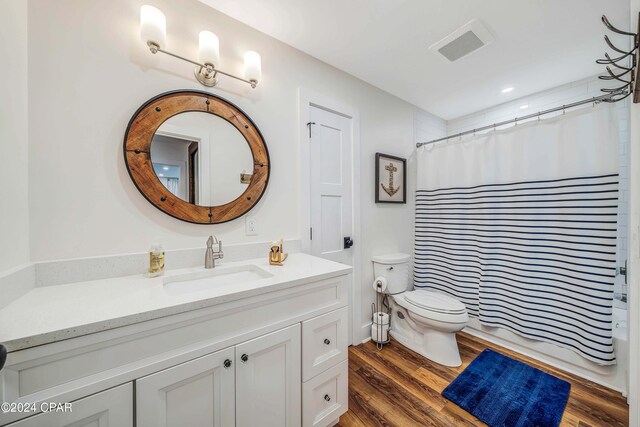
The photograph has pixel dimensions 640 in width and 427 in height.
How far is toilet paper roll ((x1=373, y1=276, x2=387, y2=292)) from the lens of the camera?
1988mm

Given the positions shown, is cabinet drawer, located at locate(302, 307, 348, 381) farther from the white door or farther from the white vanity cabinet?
the white door

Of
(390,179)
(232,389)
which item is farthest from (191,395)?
(390,179)

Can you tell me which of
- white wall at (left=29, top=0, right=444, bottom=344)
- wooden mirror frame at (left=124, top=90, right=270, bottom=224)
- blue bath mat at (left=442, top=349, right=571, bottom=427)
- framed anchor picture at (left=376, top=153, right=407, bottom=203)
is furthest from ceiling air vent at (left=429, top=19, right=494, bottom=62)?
blue bath mat at (left=442, top=349, right=571, bottom=427)

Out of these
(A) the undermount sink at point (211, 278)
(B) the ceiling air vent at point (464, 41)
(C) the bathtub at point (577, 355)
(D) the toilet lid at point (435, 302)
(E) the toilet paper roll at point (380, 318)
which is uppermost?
(B) the ceiling air vent at point (464, 41)

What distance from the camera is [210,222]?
1291mm

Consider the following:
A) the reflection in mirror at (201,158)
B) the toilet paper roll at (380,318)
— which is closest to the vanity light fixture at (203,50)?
the reflection in mirror at (201,158)

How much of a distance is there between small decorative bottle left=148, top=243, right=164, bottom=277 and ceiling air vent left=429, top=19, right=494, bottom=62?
207 cm

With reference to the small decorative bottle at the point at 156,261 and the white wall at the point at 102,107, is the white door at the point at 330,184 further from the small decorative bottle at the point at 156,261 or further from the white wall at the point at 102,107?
the small decorative bottle at the point at 156,261

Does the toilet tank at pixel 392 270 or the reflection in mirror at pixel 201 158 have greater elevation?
the reflection in mirror at pixel 201 158

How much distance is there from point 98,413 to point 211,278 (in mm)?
582

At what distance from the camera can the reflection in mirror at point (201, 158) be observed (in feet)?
3.87

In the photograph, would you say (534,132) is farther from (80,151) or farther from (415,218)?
(80,151)

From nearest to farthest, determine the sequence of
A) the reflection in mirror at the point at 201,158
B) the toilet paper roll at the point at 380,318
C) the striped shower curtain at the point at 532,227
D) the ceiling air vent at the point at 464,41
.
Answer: the reflection in mirror at the point at 201,158, the ceiling air vent at the point at 464,41, the striped shower curtain at the point at 532,227, the toilet paper roll at the point at 380,318

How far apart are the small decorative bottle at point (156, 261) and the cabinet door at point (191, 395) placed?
18.9 inches
